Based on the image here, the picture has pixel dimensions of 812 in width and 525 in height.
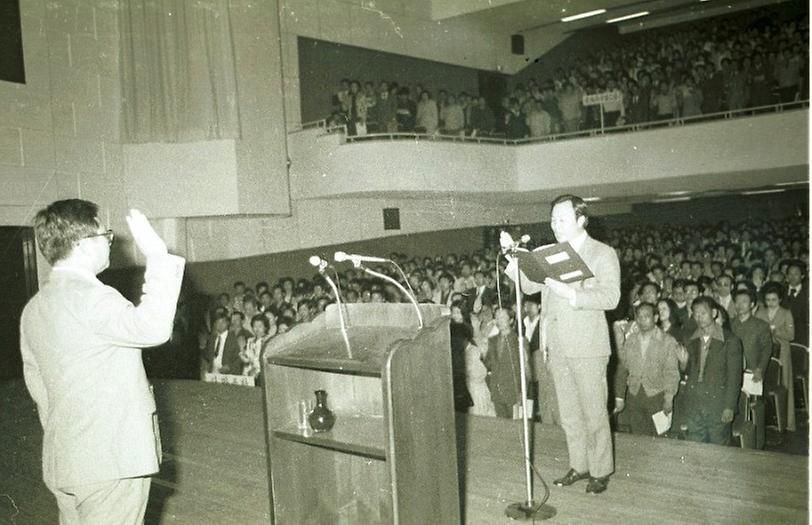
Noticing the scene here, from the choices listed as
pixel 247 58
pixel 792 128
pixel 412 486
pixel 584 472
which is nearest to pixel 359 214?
pixel 247 58

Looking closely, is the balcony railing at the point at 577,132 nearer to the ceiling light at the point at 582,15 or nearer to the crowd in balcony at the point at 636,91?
the crowd in balcony at the point at 636,91

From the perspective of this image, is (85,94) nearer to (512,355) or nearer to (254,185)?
(254,185)

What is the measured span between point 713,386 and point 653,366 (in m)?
0.32

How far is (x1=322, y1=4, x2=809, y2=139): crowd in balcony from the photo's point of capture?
8.45 m

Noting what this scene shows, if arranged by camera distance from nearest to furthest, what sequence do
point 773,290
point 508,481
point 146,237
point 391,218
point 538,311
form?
point 146,237 < point 508,481 < point 773,290 < point 538,311 < point 391,218

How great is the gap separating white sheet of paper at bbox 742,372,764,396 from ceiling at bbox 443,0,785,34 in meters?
8.21

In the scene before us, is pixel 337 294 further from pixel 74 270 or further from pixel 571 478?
pixel 571 478

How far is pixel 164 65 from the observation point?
7684 millimetres

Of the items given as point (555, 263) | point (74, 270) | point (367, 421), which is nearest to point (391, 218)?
point (555, 263)

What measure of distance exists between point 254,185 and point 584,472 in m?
5.91

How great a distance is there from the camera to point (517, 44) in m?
13.2

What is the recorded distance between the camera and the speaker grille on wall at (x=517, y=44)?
1311 cm

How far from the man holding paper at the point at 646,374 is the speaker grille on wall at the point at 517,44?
10.2 m

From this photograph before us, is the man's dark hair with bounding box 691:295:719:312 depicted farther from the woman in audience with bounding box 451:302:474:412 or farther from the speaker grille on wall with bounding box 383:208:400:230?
the speaker grille on wall with bounding box 383:208:400:230
